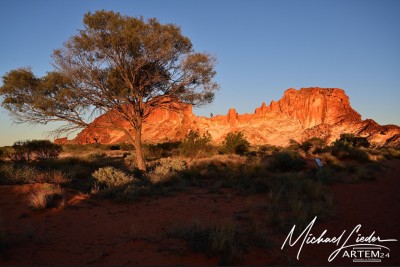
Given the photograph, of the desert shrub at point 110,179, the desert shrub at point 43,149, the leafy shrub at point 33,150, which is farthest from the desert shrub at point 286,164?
the desert shrub at point 43,149

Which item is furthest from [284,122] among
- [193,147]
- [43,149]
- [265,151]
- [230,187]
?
[230,187]

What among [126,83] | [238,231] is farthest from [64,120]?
[238,231]

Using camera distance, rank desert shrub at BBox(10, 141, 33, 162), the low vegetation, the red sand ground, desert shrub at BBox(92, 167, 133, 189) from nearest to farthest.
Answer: the red sand ground < the low vegetation < desert shrub at BBox(92, 167, 133, 189) < desert shrub at BBox(10, 141, 33, 162)

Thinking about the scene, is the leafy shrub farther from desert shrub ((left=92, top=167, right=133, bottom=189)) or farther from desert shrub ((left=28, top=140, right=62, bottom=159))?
desert shrub ((left=92, top=167, right=133, bottom=189))

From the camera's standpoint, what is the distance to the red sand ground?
523 centimetres

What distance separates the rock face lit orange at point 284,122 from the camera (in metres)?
73.1

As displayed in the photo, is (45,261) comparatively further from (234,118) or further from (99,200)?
(234,118)

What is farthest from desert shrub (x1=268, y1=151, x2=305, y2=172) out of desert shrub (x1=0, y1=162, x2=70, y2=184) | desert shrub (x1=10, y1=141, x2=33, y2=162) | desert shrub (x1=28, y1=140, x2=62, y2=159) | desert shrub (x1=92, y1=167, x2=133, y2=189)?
desert shrub (x1=10, y1=141, x2=33, y2=162)

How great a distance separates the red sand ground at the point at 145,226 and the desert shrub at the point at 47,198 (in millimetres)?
199

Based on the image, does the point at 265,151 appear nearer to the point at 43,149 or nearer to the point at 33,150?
the point at 43,149

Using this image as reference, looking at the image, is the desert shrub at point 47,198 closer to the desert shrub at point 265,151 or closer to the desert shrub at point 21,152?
the desert shrub at point 21,152

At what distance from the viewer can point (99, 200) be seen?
934cm

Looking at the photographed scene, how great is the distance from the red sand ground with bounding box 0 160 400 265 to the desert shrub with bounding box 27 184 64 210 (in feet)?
0.65

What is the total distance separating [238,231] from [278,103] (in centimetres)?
9038
